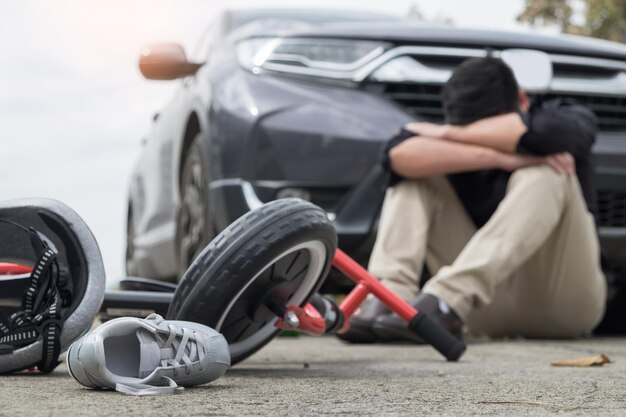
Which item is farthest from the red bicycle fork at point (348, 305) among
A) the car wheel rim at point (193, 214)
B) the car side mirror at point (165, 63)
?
the car side mirror at point (165, 63)

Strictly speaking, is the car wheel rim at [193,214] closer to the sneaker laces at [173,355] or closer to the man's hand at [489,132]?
the man's hand at [489,132]

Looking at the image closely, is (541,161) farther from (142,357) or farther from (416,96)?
(142,357)

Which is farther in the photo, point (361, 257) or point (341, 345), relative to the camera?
point (361, 257)

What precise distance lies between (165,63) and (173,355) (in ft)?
7.83

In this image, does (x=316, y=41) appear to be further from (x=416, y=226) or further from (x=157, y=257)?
(x=157, y=257)

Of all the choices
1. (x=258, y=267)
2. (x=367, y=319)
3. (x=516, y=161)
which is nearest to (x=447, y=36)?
(x=516, y=161)

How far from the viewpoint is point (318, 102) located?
3.68 m

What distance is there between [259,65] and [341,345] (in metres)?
0.99

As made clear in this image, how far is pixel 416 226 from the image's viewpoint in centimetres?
349

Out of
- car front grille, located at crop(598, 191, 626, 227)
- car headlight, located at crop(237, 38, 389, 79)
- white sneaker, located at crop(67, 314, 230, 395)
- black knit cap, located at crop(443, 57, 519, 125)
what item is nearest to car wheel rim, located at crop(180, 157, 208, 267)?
car headlight, located at crop(237, 38, 389, 79)

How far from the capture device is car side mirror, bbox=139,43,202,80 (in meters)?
4.12

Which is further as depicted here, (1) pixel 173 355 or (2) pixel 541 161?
(2) pixel 541 161

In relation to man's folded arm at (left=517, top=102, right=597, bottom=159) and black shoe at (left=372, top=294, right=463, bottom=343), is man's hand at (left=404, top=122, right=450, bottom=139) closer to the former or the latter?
man's folded arm at (left=517, top=102, right=597, bottom=159)

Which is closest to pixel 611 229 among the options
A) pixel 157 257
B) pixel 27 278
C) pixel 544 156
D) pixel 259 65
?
pixel 544 156
